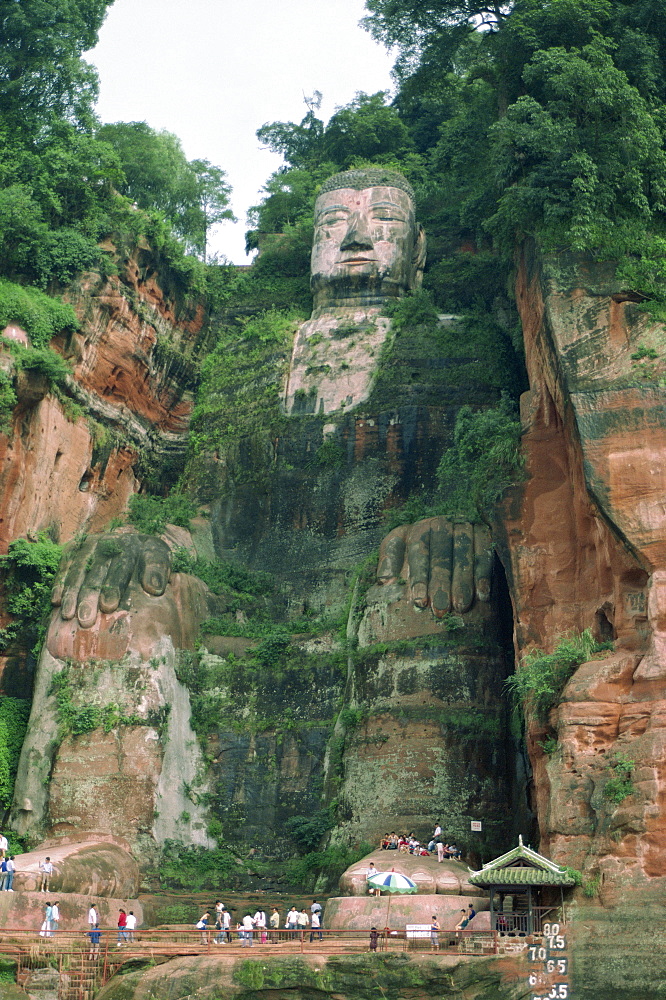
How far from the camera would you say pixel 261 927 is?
2225cm

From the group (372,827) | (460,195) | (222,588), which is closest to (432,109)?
(460,195)

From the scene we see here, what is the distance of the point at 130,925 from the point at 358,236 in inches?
740

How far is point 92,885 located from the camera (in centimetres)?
2345

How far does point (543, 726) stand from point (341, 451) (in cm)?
1134

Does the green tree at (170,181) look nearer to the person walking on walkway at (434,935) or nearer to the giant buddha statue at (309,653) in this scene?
the giant buddha statue at (309,653)

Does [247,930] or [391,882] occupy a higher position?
[391,882]

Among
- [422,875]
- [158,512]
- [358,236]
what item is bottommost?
[422,875]

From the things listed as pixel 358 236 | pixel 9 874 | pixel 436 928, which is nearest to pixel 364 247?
pixel 358 236

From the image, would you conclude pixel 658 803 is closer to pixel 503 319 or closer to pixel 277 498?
pixel 277 498

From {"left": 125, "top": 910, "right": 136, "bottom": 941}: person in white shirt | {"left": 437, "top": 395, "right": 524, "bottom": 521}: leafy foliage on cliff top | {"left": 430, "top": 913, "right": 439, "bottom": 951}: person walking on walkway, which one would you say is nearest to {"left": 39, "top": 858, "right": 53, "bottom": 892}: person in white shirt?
{"left": 125, "top": 910, "right": 136, "bottom": 941}: person in white shirt

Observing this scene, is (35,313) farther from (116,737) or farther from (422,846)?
(422,846)

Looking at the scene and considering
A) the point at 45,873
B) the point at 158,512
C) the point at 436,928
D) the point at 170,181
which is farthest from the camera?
the point at 170,181

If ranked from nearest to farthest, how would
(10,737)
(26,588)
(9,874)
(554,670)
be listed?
(554,670)
(9,874)
(10,737)
(26,588)

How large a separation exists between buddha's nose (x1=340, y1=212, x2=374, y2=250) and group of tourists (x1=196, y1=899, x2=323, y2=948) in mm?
17341
